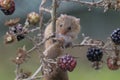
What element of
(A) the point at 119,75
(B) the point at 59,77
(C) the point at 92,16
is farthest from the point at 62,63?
(C) the point at 92,16

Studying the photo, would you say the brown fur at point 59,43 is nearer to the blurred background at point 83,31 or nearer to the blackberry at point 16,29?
the blackberry at point 16,29

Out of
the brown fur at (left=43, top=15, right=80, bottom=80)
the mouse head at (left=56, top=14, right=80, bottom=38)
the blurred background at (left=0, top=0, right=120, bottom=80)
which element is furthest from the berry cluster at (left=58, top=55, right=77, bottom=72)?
the blurred background at (left=0, top=0, right=120, bottom=80)

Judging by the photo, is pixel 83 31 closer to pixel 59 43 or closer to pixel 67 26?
pixel 67 26

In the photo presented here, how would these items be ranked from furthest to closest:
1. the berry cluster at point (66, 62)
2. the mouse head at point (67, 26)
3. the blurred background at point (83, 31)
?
the blurred background at point (83, 31) → the mouse head at point (67, 26) → the berry cluster at point (66, 62)

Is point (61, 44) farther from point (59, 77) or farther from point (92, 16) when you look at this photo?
point (92, 16)

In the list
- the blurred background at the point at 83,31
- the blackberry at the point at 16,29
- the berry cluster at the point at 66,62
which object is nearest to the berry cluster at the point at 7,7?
the blackberry at the point at 16,29
